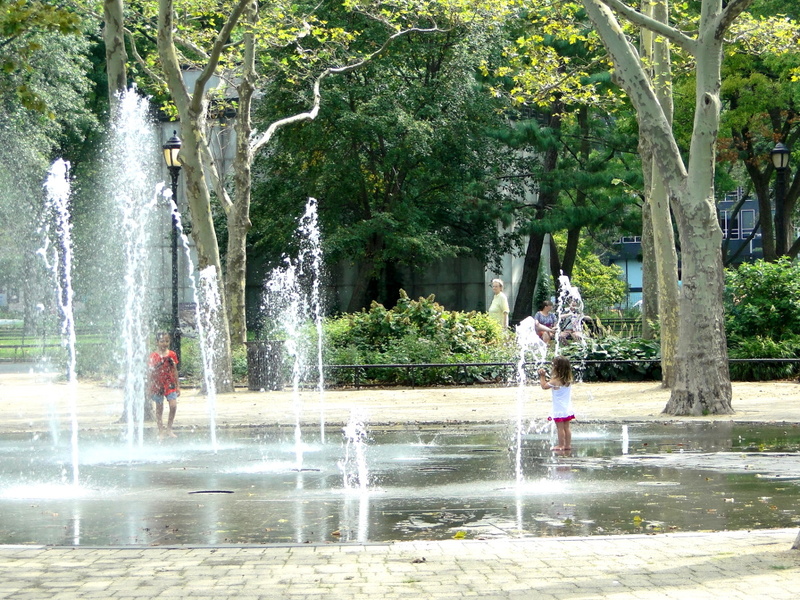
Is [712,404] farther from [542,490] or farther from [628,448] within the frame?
[542,490]

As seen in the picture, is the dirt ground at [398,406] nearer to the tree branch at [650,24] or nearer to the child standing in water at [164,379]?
the child standing in water at [164,379]

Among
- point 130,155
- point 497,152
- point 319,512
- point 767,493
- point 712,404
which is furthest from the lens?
point 497,152

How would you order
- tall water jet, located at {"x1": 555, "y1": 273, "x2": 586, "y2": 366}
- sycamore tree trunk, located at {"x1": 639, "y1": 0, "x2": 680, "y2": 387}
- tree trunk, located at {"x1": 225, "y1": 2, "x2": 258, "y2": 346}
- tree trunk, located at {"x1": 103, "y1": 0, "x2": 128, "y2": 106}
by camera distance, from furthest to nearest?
tree trunk, located at {"x1": 225, "y1": 2, "x2": 258, "y2": 346}
tall water jet, located at {"x1": 555, "y1": 273, "x2": 586, "y2": 366}
sycamore tree trunk, located at {"x1": 639, "y1": 0, "x2": 680, "y2": 387}
tree trunk, located at {"x1": 103, "y1": 0, "x2": 128, "y2": 106}

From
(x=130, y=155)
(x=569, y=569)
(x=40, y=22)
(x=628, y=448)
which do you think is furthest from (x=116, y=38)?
(x=569, y=569)

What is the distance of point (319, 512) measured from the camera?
8.53 meters

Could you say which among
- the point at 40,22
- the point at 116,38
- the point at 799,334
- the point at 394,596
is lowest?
the point at 394,596

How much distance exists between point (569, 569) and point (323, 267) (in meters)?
33.1

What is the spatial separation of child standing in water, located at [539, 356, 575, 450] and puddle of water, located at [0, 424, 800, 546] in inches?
11.7

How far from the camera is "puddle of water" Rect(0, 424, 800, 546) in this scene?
779 centimetres

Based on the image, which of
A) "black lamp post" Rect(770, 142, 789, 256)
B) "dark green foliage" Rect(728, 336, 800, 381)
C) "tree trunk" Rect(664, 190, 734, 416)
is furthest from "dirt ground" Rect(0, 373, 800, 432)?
"black lamp post" Rect(770, 142, 789, 256)

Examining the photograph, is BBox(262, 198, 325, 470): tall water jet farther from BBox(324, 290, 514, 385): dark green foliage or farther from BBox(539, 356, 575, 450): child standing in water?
BBox(539, 356, 575, 450): child standing in water

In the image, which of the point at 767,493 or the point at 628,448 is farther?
the point at 628,448

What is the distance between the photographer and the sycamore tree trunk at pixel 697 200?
15320 mm

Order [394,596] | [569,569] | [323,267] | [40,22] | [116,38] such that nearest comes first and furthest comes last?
[394,596]
[569,569]
[40,22]
[116,38]
[323,267]
